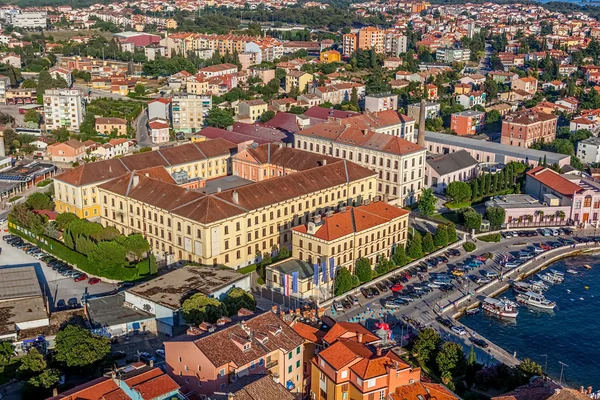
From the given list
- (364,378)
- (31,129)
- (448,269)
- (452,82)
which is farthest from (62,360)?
(452,82)

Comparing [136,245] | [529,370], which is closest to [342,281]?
[529,370]

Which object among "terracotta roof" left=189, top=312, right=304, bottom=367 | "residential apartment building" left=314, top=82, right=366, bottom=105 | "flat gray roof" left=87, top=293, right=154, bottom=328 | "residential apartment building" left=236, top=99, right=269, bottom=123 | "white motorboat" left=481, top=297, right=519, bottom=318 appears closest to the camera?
"terracotta roof" left=189, top=312, right=304, bottom=367

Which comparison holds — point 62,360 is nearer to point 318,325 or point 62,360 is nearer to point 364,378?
point 318,325

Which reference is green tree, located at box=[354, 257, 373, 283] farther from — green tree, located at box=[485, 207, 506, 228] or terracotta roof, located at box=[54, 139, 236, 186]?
terracotta roof, located at box=[54, 139, 236, 186]

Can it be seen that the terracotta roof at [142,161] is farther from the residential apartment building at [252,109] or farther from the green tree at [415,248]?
the residential apartment building at [252,109]

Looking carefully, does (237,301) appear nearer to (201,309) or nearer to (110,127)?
(201,309)

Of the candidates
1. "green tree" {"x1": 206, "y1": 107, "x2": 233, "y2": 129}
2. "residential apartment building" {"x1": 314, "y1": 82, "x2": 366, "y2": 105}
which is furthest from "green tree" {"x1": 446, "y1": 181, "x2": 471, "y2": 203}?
"residential apartment building" {"x1": 314, "y1": 82, "x2": 366, "y2": 105}
